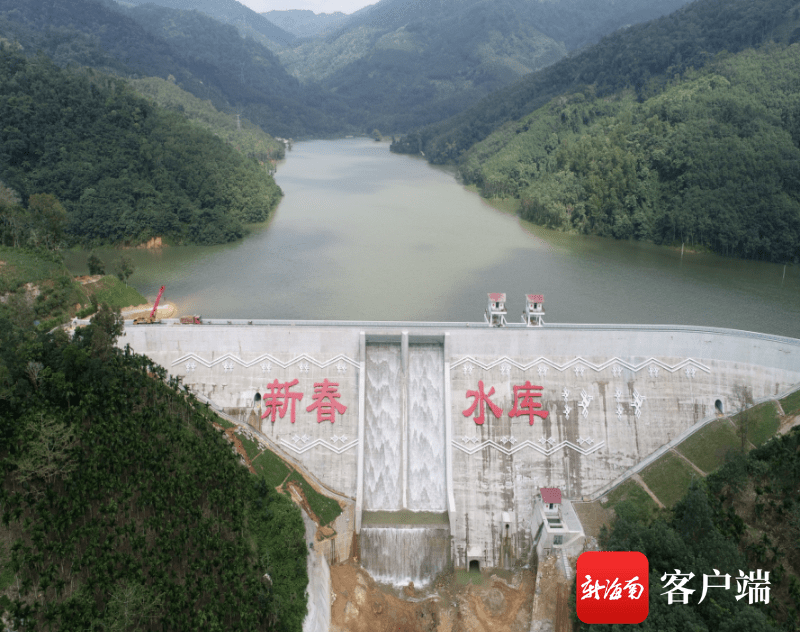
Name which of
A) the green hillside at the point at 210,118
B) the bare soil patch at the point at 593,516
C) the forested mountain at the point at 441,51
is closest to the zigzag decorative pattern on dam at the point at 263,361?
the bare soil patch at the point at 593,516

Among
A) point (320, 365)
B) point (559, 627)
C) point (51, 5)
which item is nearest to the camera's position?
point (559, 627)

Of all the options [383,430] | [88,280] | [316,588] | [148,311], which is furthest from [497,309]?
[88,280]

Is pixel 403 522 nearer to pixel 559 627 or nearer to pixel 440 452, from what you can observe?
pixel 440 452

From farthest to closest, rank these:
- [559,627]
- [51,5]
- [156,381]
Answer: [51,5]
[156,381]
[559,627]

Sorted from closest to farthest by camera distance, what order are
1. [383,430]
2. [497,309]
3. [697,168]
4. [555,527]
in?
[555,527] → [383,430] → [497,309] → [697,168]

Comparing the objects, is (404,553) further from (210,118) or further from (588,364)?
(210,118)

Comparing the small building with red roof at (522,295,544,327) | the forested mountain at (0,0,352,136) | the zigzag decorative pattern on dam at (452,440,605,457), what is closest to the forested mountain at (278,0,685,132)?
the forested mountain at (0,0,352,136)

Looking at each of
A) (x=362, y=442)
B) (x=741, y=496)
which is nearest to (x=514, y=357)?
(x=362, y=442)
